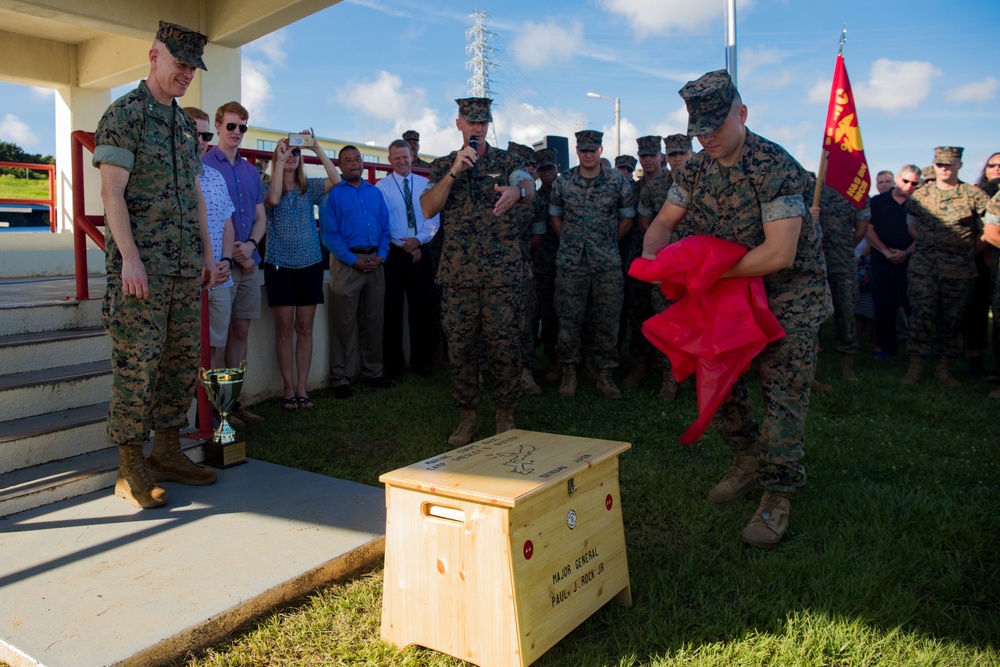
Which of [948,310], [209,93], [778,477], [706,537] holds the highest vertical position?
[209,93]

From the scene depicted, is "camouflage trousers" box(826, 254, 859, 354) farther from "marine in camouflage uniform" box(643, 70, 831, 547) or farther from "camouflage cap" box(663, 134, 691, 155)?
Result: "marine in camouflage uniform" box(643, 70, 831, 547)

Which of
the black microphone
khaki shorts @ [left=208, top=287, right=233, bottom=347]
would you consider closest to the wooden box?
the black microphone

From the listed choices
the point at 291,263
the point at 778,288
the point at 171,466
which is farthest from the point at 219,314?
the point at 778,288

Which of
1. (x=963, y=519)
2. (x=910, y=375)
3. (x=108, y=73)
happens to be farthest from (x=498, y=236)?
(x=108, y=73)

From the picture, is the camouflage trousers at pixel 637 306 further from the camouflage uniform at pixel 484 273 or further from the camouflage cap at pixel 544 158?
the camouflage uniform at pixel 484 273

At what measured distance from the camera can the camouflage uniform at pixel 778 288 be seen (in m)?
3.38

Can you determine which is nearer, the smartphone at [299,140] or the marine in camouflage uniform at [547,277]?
the smartphone at [299,140]

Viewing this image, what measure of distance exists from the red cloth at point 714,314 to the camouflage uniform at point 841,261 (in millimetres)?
4411

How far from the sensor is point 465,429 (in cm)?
520

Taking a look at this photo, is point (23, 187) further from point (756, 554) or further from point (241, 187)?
point (756, 554)

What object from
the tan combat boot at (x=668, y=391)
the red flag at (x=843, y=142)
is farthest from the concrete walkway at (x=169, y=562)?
the red flag at (x=843, y=142)

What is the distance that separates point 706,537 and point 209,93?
23.9 ft

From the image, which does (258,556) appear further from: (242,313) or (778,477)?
(242,313)

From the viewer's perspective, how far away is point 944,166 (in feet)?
23.6
